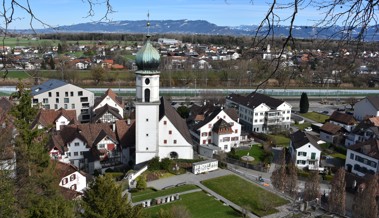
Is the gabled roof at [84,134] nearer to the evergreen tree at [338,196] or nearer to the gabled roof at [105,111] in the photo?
the gabled roof at [105,111]

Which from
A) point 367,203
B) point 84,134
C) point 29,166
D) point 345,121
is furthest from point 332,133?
point 29,166

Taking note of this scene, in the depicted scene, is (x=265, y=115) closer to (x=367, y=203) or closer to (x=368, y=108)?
(x=368, y=108)

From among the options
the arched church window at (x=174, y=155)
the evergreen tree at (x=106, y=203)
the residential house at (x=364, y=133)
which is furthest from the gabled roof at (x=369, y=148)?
the evergreen tree at (x=106, y=203)

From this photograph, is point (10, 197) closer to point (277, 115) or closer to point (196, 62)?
point (277, 115)

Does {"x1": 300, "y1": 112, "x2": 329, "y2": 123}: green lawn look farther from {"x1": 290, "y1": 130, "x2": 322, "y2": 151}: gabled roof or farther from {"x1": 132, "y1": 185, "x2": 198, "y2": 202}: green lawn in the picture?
{"x1": 132, "y1": 185, "x2": 198, "y2": 202}: green lawn

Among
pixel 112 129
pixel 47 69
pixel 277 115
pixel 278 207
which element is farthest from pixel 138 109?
pixel 47 69

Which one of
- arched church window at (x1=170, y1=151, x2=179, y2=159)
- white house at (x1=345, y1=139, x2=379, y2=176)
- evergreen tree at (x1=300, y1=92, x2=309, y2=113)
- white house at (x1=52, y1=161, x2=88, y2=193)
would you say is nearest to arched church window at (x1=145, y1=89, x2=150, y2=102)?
arched church window at (x1=170, y1=151, x2=179, y2=159)

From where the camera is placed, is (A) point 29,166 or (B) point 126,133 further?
(B) point 126,133

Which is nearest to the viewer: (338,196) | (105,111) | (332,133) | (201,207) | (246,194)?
(338,196)
